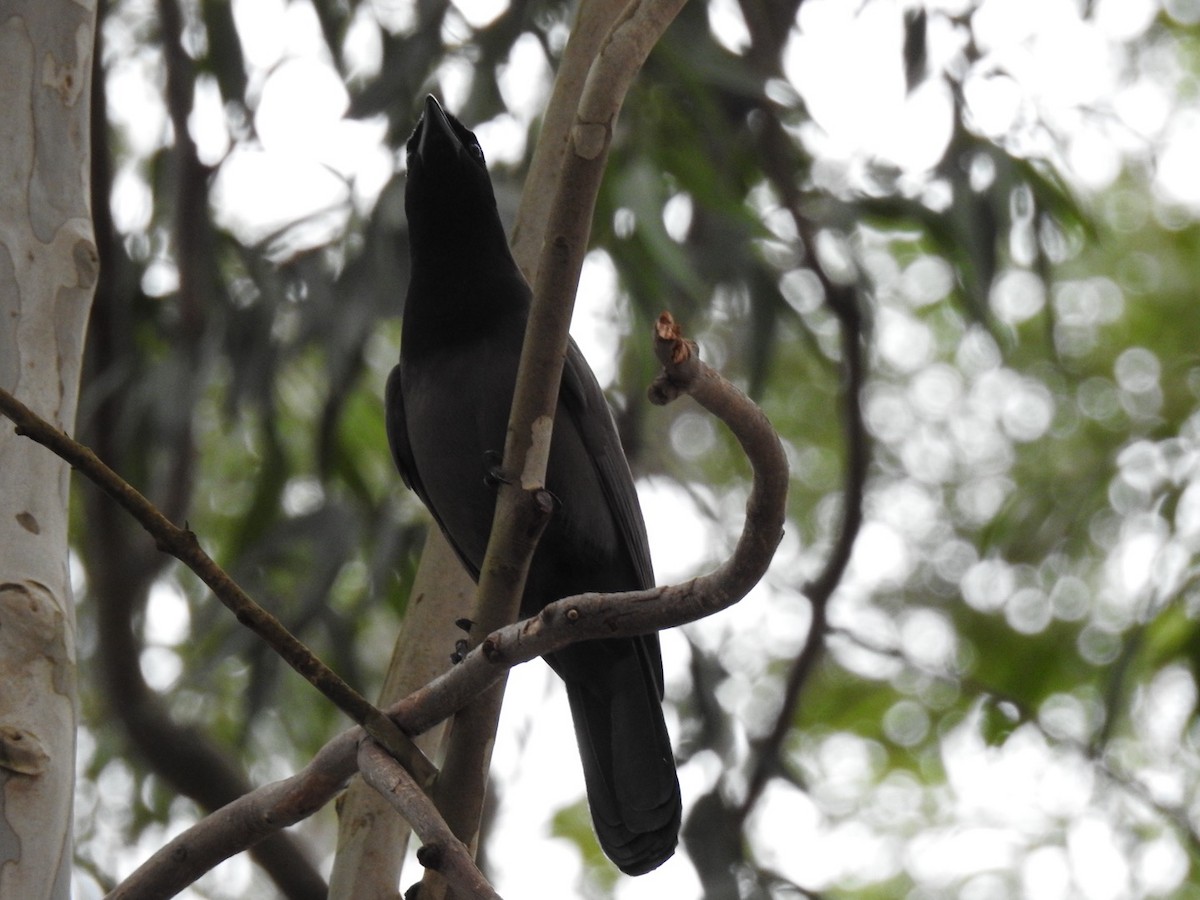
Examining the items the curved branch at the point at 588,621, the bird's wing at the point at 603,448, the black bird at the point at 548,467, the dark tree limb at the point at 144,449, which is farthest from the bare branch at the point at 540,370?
the dark tree limb at the point at 144,449

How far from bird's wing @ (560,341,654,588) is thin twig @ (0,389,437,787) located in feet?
3.29

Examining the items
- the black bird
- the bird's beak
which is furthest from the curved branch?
the bird's beak

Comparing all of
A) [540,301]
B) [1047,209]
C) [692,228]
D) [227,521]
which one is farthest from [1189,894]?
[540,301]

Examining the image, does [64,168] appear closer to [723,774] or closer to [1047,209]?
[723,774]

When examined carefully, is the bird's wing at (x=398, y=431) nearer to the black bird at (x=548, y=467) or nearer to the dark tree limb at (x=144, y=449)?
the black bird at (x=548, y=467)

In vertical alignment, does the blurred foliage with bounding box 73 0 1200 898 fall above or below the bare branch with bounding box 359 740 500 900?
above

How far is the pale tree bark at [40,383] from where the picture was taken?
1.56 metres

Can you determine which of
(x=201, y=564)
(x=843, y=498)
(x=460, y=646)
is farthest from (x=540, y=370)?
(x=843, y=498)

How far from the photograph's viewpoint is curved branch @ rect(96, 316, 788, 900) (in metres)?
1.36

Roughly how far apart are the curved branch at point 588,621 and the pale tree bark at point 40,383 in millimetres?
180

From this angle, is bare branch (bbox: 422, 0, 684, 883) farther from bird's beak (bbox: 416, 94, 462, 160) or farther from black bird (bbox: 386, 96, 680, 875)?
bird's beak (bbox: 416, 94, 462, 160)

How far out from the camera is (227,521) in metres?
Result: 5.04

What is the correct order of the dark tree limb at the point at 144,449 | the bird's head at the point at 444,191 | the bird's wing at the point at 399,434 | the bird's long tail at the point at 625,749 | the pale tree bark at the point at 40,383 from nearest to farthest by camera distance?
the pale tree bark at the point at 40,383 < the bird's long tail at the point at 625,749 < the bird's head at the point at 444,191 < the bird's wing at the point at 399,434 < the dark tree limb at the point at 144,449

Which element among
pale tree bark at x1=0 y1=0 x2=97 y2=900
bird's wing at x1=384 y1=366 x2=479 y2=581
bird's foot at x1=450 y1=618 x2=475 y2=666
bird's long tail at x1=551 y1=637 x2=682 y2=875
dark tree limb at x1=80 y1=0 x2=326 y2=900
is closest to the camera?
pale tree bark at x1=0 y1=0 x2=97 y2=900
